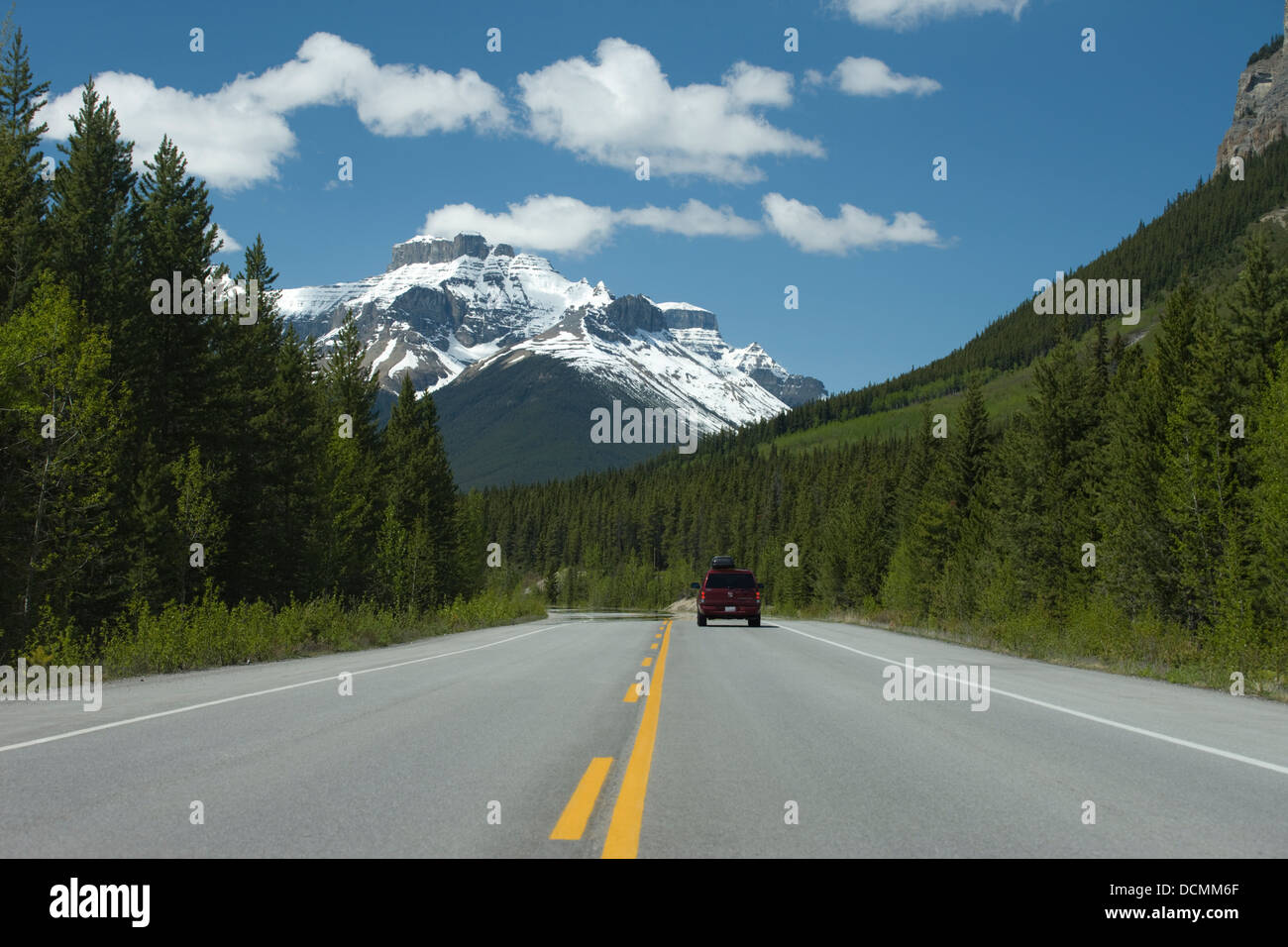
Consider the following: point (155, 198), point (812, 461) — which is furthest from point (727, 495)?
point (155, 198)

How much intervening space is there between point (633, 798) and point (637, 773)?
0.79 meters

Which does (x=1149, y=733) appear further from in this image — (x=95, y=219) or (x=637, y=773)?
(x=95, y=219)

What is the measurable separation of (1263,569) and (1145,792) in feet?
51.0

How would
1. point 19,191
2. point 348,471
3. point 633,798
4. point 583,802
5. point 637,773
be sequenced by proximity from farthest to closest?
point 348,471 < point 19,191 < point 637,773 < point 633,798 < point 583,802

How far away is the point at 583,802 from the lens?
5152 millimetres

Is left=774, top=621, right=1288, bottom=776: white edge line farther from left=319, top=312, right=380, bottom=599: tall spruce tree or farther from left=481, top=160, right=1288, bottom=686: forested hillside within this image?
left=319, top=312, right=380, bottom=599: tall spruce tree

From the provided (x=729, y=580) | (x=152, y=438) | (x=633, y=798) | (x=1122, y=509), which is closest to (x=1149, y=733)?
(x=633, y=798)

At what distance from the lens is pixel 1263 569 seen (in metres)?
17.8

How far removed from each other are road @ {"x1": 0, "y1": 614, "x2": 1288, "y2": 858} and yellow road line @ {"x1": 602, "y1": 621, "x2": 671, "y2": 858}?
0.02 m

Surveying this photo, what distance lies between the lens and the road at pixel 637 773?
4367 millimetres

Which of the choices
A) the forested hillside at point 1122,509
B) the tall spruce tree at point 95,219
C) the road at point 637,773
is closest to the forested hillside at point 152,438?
the tall spruce tree at point 95,219

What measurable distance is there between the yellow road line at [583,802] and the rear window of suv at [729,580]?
1042 inches

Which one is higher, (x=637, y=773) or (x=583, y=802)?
(x=583, y=802)
